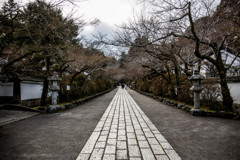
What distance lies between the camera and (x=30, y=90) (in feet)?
35.5

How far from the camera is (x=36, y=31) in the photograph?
5062 mm

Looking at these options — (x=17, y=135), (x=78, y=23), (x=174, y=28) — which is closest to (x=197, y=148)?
(x=17, y=135)

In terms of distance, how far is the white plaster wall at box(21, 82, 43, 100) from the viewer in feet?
33.2

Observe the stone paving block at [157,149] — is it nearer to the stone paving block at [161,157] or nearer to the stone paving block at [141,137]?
the stone paving block at [161,157]

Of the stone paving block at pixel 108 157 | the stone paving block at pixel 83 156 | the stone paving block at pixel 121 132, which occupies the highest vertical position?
the stone paving block at pixel 108 157

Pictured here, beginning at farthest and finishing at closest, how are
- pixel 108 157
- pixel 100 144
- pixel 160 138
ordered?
pixel 160 138 < pixel 100 144 < pixel 108 157

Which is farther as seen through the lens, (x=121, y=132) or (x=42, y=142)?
(x=121, y=132)

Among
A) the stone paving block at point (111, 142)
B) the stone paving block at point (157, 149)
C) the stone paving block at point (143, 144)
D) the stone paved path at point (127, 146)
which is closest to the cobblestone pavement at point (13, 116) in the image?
the stone paved path at point (127, 146)

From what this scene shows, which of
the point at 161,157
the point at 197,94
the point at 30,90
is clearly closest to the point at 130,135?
the point at 161,157

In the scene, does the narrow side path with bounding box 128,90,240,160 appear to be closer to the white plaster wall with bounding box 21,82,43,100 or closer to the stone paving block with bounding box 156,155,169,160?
the stone paving block with bounding box 156,155,169,160

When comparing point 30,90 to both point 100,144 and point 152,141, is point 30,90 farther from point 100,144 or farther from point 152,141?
point 152,141

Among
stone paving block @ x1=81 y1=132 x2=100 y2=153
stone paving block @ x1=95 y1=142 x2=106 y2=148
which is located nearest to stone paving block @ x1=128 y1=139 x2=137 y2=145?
stone paving block @ x1=95 y1=142 x2=106 y2=148

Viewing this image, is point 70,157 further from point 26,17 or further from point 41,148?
point 26,17

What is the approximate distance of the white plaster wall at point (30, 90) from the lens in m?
10.1
